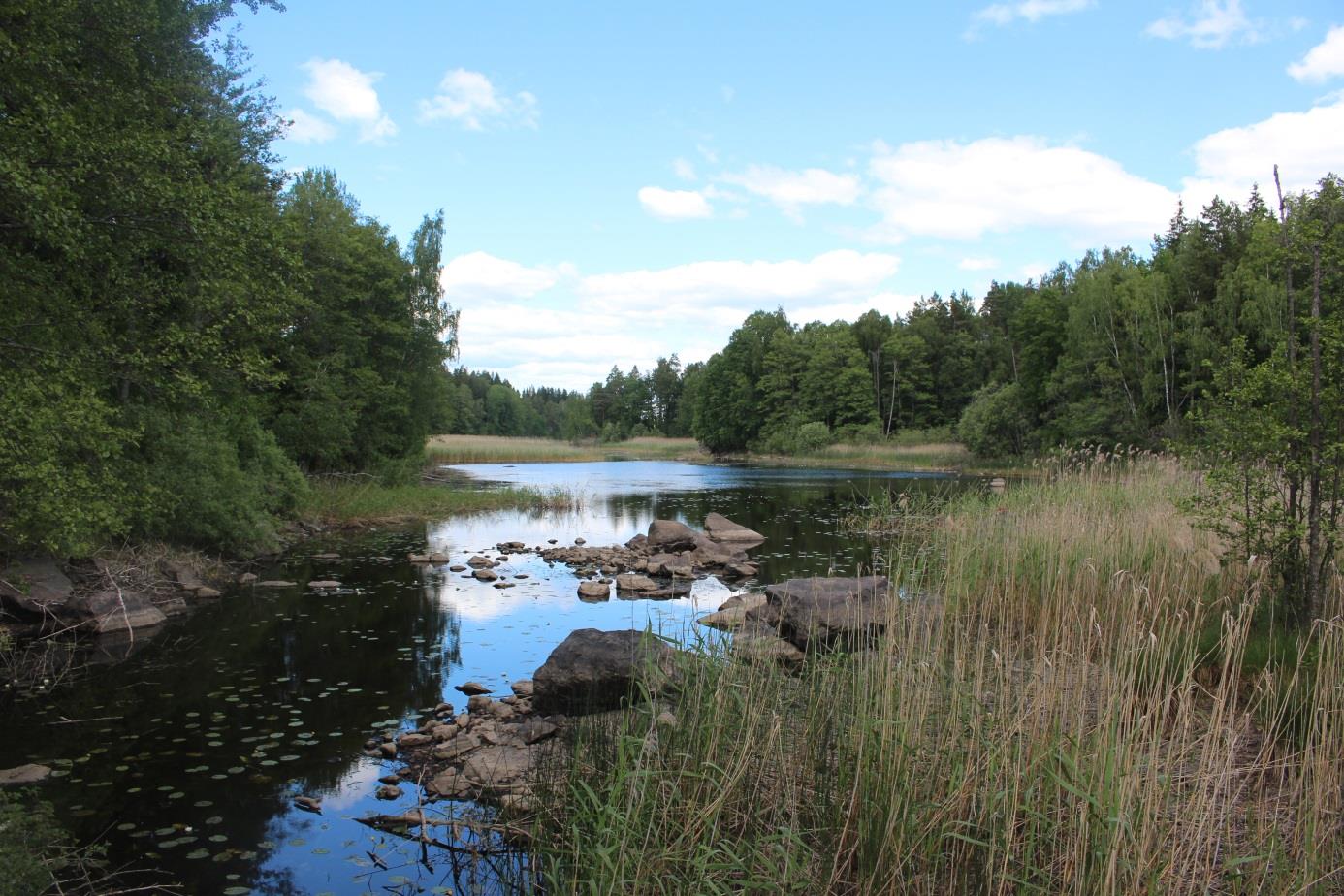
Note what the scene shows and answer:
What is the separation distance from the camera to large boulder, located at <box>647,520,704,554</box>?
60.2 ft

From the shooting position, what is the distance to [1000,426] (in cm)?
5359

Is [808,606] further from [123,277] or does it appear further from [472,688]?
[123,277]

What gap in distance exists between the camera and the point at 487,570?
16109mm

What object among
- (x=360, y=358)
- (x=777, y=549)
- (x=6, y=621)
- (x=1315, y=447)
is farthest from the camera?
(x=360, y=358)

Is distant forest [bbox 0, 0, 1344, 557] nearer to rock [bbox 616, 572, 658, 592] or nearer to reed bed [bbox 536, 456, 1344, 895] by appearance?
reed bed [bbox 536, 456, 1344, 895]

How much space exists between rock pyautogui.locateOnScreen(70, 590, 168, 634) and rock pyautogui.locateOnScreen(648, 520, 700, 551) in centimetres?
971

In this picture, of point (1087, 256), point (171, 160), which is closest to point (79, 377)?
point (171, 160)

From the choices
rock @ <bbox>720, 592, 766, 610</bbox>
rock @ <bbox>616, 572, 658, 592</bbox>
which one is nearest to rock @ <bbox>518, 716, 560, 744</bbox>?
rock @ <bbox>720, 592, 766, 610</bbox>

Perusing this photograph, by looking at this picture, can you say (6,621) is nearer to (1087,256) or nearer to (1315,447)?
(1315,447)

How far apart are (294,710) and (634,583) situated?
7.29 metres

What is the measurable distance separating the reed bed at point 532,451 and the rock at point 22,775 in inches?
1732

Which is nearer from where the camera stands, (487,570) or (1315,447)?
(1315,447)

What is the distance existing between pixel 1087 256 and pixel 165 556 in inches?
3032

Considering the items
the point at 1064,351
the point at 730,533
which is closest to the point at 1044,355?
the point at 1064,351
